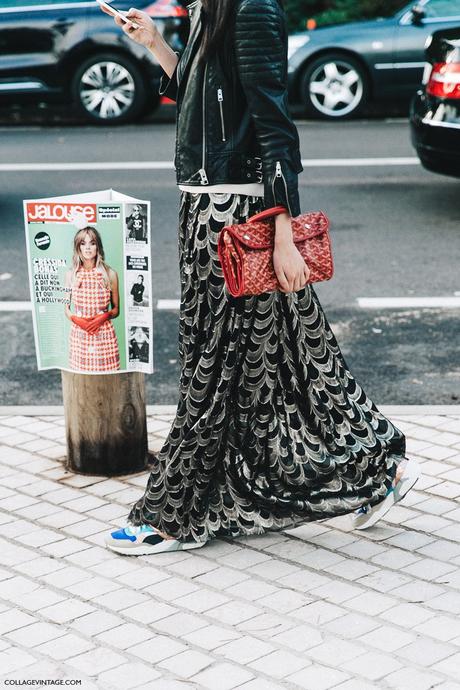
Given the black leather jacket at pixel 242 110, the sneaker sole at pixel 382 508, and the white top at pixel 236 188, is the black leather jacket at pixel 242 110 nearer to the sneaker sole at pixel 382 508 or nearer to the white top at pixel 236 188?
the white top at pixel 236 188

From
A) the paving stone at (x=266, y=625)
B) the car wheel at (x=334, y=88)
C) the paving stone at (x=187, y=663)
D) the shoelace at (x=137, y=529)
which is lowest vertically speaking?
the paving stone at (x=187, y=663)

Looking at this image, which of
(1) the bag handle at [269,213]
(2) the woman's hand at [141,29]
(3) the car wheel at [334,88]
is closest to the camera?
(1) the bag handle at [269,213]

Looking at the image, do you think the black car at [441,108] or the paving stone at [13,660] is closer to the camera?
the paving stone at [13,660]

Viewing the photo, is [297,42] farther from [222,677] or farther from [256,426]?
[222,677]

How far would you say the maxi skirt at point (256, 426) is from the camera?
Answer: 3771mm

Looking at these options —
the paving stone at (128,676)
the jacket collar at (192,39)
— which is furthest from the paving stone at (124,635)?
the jacket collar at (192,39)

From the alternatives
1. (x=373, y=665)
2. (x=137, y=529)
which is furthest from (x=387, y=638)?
(x=137, y=529)

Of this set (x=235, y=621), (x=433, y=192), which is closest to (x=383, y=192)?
(x=433, y=192)

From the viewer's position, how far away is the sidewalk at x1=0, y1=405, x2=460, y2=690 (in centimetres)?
314

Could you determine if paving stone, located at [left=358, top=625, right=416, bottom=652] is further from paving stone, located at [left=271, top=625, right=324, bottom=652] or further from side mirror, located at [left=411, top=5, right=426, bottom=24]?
side mirror, located at [left=411, top=5, right=426, bottom=24]

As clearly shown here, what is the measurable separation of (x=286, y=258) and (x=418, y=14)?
10204mm

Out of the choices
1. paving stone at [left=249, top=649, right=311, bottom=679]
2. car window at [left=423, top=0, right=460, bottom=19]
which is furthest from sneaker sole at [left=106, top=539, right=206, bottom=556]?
car window at [left=423, top=0, right=460, bottom=19]

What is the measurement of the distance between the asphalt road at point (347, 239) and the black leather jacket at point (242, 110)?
209cm

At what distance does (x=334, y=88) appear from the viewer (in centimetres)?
1345
